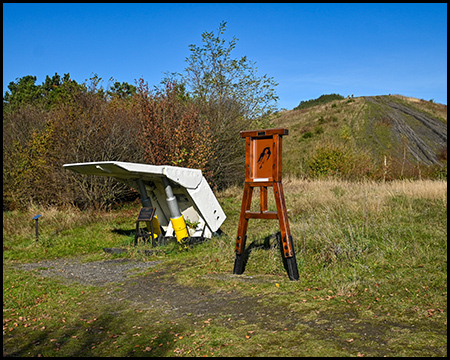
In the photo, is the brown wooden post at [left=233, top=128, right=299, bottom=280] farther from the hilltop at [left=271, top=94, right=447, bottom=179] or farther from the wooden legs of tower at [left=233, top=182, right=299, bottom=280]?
the hilltop at [left=271, top=94, right=447, bottom=179]

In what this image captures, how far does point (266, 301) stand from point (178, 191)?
4.74 metres

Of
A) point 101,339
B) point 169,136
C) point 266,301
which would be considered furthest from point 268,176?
point 169,136

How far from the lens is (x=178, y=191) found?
1016 cm

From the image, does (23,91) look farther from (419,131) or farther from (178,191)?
(419,131)

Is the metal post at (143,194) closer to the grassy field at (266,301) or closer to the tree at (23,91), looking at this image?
the grassy field at (266,301)

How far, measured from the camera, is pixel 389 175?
2073 cm

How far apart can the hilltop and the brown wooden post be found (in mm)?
14448

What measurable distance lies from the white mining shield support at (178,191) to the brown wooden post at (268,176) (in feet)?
7.95

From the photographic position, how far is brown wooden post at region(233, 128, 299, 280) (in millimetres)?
6742

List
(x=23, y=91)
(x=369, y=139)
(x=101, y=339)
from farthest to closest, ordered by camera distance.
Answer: (x=369, y=139) < (x=23, y=91) < (x=101, y=339)

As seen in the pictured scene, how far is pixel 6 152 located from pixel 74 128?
4.04 meters

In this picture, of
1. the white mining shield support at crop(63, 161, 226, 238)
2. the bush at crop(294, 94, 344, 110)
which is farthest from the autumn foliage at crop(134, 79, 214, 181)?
the bush at crop(294, 94, 344, 110)

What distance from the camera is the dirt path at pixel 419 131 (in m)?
36.1

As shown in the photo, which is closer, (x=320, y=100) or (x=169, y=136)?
(x=169, y=136)
